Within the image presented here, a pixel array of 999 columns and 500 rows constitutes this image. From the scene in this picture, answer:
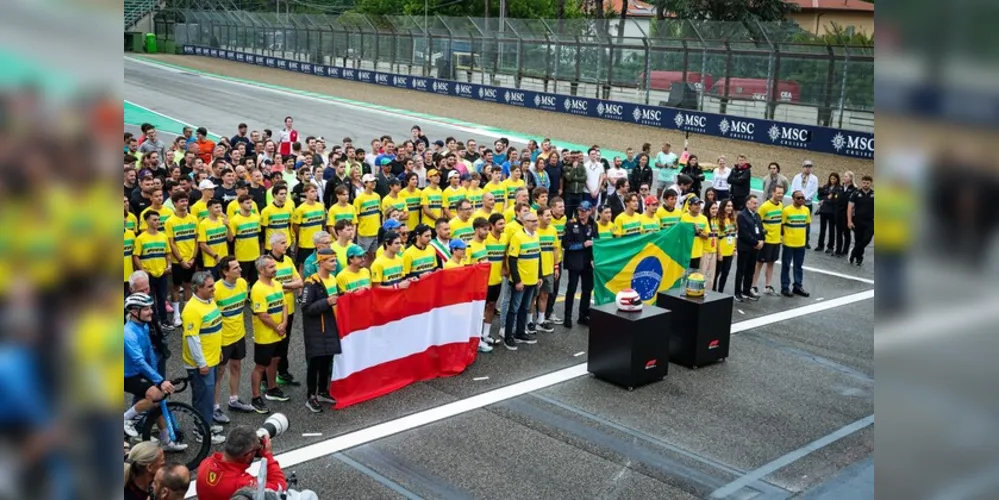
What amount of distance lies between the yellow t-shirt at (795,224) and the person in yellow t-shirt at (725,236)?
3.20 ft

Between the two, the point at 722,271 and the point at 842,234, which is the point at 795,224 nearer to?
the point at 722,271

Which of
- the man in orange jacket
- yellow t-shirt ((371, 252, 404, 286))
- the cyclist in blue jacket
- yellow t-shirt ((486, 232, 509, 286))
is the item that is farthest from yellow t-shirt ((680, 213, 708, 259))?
the man in orange jacket

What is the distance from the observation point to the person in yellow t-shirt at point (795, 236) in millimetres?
15258

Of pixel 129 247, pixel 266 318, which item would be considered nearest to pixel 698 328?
pixel 266 318

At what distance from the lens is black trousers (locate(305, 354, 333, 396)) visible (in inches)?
391

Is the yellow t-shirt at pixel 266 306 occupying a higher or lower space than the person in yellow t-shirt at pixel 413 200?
lower

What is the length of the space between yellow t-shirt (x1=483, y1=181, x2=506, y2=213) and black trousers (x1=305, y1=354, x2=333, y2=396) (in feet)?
20.9

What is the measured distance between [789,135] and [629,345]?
58.3 feet

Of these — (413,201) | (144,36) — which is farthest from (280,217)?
(144,36)

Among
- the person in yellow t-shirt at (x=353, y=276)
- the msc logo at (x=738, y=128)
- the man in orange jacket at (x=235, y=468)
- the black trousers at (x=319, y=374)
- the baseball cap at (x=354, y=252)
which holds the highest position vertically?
the msc logo at (x=738, y=128)

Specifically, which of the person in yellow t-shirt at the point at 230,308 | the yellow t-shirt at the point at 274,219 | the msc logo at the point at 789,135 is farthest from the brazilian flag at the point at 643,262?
the msc logo at the point at 789,135

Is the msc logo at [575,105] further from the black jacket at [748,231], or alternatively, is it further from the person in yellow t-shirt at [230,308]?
the person in yellow t-shirt at [230,308]

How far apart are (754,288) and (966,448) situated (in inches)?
590

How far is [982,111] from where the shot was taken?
1.19 metres
